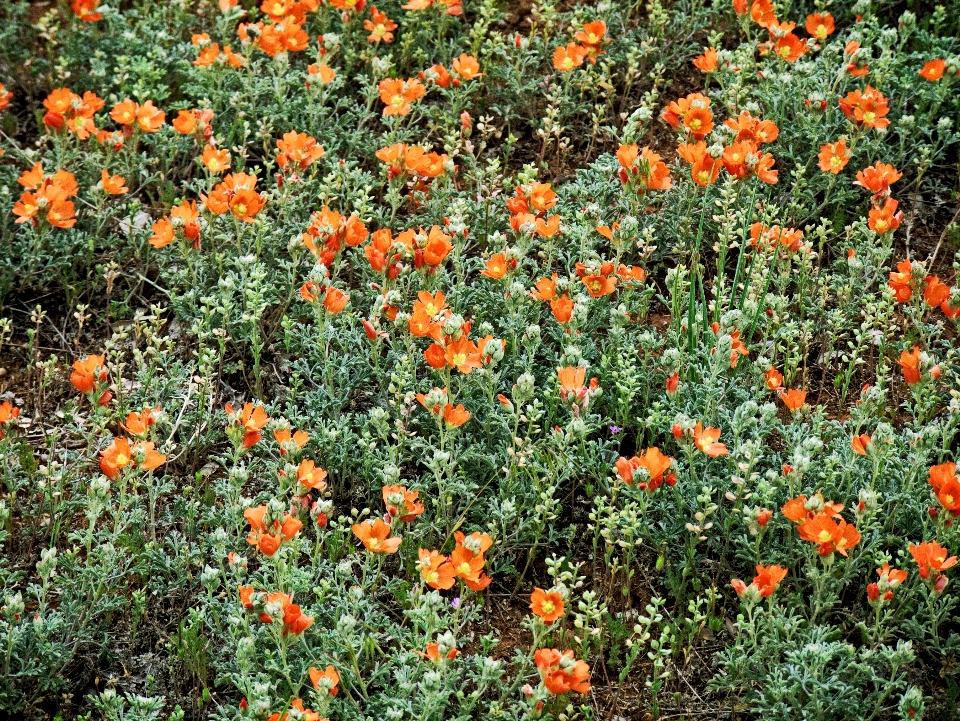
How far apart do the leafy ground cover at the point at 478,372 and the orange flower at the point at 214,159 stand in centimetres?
23

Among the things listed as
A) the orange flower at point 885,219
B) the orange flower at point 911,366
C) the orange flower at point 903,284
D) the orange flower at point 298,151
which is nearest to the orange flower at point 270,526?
the orange flower at point 298,151

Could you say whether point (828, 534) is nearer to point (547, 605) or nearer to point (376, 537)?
point (547, 605)

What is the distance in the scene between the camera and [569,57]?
5266 millimetres

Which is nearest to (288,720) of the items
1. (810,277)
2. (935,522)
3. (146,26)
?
(935,522)

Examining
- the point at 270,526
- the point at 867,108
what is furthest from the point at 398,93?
the point at 270,526

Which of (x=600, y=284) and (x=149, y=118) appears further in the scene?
(x=149, y=118)

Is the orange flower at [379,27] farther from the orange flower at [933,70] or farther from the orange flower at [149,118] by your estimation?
the orange flower at [933,70]

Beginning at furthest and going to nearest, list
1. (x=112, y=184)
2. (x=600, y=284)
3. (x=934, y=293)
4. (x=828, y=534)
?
(x=112, y=184) < (x=600, y=284) < (x=934, y=293) < (x=828, y=534)

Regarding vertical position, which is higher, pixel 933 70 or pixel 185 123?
pixel 933 70

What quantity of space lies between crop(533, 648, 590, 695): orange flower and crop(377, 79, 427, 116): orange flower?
2783 millimetres

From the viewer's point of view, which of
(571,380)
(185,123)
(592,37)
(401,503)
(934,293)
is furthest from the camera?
(592,37)

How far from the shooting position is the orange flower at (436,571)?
10.7 ft

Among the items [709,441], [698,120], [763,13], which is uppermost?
[763,13]

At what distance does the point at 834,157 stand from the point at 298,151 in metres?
2.26
